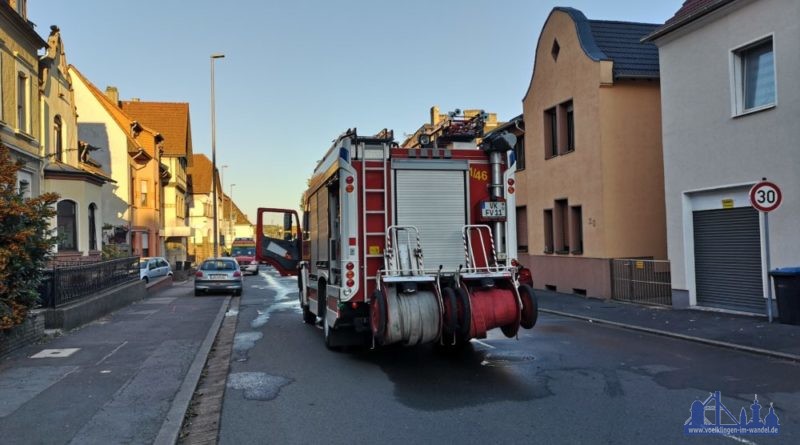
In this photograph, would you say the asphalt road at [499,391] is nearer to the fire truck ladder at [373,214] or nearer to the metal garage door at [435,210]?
Result: the fire truck ladder at [373,214]

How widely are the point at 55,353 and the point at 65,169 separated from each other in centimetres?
1344

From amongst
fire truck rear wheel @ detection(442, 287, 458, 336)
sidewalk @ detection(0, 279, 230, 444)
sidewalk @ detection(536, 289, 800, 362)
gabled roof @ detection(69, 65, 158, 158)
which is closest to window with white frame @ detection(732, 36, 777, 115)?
sidewalk @ detection(536, 289, 800, 362)

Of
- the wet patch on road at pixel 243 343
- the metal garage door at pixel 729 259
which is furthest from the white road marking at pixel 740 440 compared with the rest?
the metal garage door at pixel 729 259

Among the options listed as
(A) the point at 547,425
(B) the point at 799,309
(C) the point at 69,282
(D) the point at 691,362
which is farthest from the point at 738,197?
(C) the point at 69,282

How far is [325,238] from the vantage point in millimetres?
10234

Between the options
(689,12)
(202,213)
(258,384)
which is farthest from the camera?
(202,213)

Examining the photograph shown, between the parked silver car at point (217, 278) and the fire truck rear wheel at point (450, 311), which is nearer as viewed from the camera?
the fire truck rear wheel at point (450, 311)

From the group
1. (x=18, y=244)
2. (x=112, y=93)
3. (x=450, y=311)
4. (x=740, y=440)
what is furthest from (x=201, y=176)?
(x=740, y=440)

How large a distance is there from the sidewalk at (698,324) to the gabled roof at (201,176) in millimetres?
59996

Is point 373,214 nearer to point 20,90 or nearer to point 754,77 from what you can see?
point 754,77

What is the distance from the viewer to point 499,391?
718 cm

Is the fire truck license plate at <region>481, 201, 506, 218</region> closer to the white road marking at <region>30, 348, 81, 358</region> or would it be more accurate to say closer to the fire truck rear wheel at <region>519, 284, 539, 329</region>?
the fire truck rear wheel at <region>519, 284, 539, 329</region>

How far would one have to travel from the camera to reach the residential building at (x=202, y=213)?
204 feet

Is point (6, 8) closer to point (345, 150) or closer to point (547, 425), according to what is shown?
point (345, 150)
